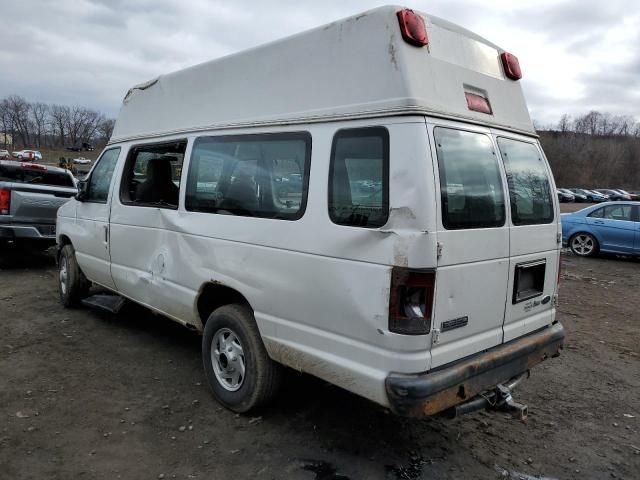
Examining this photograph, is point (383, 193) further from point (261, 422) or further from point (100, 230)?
point (100, 230)

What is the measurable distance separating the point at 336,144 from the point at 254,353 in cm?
157

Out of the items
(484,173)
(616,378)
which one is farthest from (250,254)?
(616,378)

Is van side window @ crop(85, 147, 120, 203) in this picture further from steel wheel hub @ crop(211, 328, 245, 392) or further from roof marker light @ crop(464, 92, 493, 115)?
roof marker light @ crop(464, 92, 493, 115)

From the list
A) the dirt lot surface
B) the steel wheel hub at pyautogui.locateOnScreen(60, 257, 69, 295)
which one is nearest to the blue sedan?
the dirt lot surface

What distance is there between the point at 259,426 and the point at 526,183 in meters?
2.60

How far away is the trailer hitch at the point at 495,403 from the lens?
9.54 ft

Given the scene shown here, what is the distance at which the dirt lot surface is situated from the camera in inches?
121

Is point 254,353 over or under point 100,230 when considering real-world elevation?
under

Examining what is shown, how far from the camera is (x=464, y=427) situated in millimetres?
3664

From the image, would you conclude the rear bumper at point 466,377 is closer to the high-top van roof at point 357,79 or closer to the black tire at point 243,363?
the black tire at point 243,363

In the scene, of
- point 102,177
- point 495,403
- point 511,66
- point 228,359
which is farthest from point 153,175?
point 495,403

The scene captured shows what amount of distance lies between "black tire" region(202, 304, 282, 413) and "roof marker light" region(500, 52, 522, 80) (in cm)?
260

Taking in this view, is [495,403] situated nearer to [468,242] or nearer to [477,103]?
[468,242]

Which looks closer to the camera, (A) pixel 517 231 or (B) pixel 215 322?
(A) pixel 517 231
